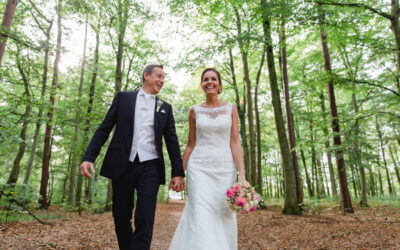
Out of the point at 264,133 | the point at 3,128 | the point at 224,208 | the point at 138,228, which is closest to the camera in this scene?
the point at 138,228

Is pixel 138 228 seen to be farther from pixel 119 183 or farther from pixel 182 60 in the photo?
pixel 182 60

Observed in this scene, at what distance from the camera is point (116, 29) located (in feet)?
39.7

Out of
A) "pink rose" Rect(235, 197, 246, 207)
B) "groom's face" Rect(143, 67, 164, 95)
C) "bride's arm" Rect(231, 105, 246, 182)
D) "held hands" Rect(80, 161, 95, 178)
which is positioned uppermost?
"groom's face" Rect(143, 67, 164, 95)

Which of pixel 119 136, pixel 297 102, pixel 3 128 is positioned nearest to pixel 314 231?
pixel 119 136

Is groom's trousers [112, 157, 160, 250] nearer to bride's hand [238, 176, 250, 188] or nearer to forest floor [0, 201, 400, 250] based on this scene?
bride's hand [238, 176, 250, 188]

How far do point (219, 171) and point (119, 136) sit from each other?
133 cm

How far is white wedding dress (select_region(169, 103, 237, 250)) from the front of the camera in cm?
292

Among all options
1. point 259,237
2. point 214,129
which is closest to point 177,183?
point 214,129

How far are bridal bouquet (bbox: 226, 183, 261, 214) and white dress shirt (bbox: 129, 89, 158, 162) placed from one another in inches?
39.2

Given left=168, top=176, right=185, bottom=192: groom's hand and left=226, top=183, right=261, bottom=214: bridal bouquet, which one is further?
left=168, top=176, right=185, bottom=192: groom's hand

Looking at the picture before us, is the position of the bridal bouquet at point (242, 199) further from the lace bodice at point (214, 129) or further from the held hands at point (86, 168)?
the held hands at point (86, 168)

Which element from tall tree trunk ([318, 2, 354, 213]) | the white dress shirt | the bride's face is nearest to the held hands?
the white dress shirt

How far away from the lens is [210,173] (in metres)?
3.30

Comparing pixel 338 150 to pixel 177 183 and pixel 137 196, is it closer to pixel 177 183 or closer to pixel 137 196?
pixel 177 183
